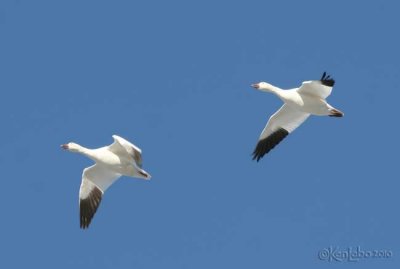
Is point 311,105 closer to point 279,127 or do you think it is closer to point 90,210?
point 279,127

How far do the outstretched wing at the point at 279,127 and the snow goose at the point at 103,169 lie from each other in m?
3.61

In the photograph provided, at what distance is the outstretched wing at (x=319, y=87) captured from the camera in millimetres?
20344

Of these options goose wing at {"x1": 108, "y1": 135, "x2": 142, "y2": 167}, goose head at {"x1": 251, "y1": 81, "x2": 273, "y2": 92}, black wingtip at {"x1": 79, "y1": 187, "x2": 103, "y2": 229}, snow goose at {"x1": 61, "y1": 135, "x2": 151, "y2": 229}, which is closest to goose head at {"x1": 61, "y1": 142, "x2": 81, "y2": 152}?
snow goose at {"x1": 61, "y1": 135, "x2": 151, "y2": 229}

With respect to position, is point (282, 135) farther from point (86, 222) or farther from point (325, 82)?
point (86, 222)

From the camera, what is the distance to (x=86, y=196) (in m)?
20.5

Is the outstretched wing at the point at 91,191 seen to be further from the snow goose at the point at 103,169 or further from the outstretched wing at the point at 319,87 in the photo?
the outstretched wing at the point at 319,87

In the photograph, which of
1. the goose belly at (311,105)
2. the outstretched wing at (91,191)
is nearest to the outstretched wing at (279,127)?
the goose belly at (311,105)

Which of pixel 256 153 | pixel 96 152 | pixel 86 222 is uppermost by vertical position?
pixel 256 153

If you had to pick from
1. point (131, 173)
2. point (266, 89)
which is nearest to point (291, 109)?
point (266, 89)

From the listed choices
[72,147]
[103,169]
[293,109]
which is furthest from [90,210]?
[293,109]

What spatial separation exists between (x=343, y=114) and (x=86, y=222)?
584 cm

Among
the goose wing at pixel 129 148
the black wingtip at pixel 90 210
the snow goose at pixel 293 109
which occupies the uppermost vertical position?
the snow goose at pixel 293 109

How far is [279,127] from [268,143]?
0.48 m

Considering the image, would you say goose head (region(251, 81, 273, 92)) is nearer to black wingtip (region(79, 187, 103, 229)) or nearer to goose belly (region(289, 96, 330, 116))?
goose belly (region(289, 96, 330, 116))
